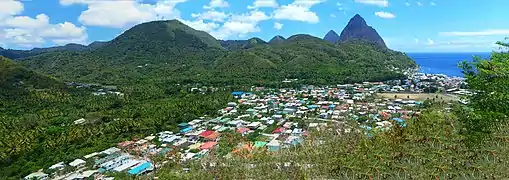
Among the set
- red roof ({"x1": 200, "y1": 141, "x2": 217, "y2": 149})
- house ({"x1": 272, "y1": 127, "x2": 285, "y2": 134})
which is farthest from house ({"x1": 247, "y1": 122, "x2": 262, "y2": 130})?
red roof ({"x1": 200, "y1": 141, "x2": 217, "y2": 149})

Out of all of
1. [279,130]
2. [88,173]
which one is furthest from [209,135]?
[88,173]

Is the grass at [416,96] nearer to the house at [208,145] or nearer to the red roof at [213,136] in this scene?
the red roof at [213,136]

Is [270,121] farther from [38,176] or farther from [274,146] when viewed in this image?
[38,176]

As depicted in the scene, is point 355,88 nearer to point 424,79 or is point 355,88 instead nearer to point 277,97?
point 277,97

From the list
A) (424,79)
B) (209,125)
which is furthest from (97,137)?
(424,79)

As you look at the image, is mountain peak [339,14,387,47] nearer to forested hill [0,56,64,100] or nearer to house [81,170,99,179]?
forested hill [0,56,64,100]
